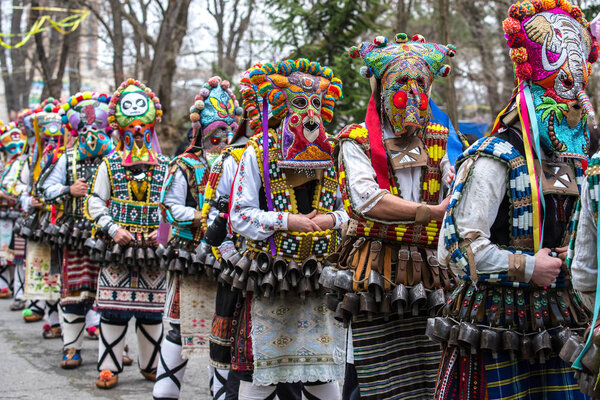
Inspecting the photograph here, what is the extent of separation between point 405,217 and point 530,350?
0.98 metres

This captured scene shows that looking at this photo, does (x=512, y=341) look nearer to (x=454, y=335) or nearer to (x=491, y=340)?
(x=491, y=340)

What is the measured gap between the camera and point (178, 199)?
623 centimetres

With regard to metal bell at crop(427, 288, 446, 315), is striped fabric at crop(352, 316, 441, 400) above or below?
below

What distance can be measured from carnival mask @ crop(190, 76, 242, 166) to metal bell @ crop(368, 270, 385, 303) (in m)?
2.72

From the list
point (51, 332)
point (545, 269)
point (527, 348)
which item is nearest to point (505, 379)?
point (527, 348)

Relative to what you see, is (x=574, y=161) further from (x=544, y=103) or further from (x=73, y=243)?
(x=73, y=243)

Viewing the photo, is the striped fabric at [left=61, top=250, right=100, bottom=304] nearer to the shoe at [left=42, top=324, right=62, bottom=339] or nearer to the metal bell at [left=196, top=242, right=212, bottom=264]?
the shoe at [left=42, top=324, right=62, bottom=339]

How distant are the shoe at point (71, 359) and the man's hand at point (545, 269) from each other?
5779mm

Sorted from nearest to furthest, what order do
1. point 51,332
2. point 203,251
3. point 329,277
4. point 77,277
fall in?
point 329,277 < point 203,251 < point 77,277 < point 51,332

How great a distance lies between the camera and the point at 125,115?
23.0ft

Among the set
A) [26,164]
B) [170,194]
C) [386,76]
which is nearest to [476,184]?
[386,76]

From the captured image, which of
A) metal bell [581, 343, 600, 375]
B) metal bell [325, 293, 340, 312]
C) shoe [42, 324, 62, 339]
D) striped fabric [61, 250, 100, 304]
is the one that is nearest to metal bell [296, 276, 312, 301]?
metal bell [325, 293, 340, 312]

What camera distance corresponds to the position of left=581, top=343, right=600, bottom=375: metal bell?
251 centimetres

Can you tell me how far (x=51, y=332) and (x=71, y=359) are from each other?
187 centimetres
